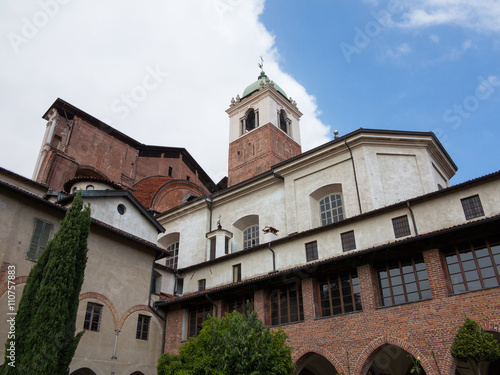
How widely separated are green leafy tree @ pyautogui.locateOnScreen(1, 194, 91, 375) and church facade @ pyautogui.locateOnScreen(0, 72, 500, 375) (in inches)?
98.2

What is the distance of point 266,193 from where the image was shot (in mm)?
24359

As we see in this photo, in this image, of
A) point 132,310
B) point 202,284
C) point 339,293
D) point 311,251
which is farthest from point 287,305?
point 132,310

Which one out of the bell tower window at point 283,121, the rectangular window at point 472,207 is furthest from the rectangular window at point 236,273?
the bell tower window at point 283,121

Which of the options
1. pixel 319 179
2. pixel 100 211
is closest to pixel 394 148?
pixel 319 179

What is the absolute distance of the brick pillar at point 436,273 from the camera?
13.1m

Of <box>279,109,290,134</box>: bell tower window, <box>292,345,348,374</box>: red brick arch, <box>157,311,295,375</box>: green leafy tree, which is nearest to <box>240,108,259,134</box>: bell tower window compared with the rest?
<box>279,109,290,134</box>: bell tower window

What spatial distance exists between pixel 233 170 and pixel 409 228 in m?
20.6

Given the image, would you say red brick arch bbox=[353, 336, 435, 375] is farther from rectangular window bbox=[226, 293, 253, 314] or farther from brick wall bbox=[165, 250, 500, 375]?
rectangular window bbox=[226, 293, 253, 314]

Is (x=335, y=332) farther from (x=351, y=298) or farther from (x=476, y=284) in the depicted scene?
(x=476, y=284)

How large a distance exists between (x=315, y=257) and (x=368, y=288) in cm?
378

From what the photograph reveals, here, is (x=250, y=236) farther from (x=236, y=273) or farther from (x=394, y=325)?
(x=394, y=325)

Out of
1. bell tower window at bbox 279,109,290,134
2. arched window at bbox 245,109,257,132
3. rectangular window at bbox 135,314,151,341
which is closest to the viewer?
rectangular window at bbox 135,314,151,341

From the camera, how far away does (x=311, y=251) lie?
60.0ft

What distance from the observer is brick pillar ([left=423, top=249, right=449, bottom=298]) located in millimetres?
13103
